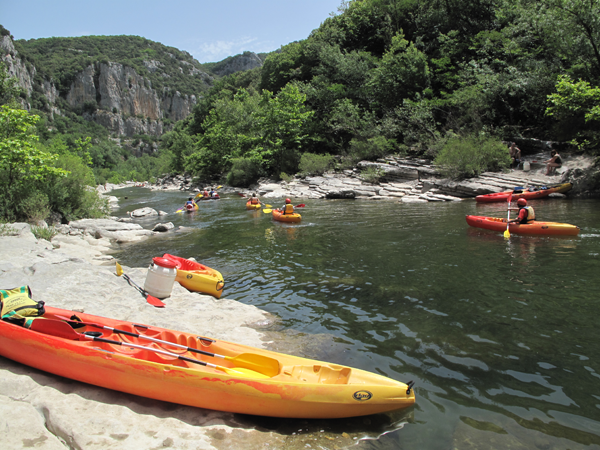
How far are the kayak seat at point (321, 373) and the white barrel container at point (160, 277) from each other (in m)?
3.52

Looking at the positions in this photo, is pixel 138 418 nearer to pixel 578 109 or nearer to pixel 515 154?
pixel 578 109

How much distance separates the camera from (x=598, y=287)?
21.5 feet

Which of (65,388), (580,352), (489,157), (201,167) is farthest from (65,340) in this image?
(201,167)

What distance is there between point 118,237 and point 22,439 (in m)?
11.6

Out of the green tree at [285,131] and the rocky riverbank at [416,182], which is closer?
the rocky riverbank at [416,182]

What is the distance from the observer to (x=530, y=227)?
35.0 ft

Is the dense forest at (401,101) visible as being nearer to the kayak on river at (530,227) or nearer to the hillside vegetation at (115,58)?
the kayak on river at (530,227)

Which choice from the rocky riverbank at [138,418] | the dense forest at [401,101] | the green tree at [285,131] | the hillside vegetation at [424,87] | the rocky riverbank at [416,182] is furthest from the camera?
the green tree at [285,131]

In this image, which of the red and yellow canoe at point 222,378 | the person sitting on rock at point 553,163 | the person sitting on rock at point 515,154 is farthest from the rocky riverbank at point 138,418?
the person sitting on rock at point 515,154

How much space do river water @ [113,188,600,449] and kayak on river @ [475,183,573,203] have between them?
14.9 feet

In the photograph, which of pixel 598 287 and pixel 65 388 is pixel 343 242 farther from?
pixel 65 388

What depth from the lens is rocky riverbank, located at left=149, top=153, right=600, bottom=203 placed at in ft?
62.2

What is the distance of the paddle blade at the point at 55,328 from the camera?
13.2ft

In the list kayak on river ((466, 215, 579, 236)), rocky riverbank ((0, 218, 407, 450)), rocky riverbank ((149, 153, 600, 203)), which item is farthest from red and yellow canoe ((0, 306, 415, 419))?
rocky riverbank ((149, 153, 600, 203))
